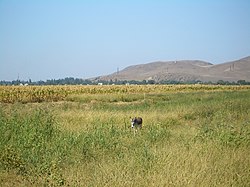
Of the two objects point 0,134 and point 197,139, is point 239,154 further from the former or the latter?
point 0,134

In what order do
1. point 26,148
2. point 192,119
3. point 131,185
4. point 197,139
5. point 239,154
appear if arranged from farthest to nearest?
point 192,119
point 197,139
point 26,148
point 239,154
point 131,185

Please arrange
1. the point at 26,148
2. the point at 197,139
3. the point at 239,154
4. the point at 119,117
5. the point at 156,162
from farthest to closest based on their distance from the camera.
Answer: the point at 119,117
the point at 197,139
the point at 26,148
the point at 239,154
the point at 156,162

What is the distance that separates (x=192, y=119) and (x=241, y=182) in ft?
39.8

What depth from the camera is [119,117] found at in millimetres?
15711

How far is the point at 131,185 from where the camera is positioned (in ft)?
17.2

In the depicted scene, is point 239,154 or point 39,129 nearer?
point 239,154

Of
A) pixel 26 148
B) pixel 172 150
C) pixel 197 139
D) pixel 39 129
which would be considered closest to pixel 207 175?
pixel 172 150

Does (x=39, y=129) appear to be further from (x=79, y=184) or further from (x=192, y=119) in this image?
(x=192, y=119)

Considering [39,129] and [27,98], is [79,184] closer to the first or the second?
[39,129]

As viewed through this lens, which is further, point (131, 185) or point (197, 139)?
point (197, 139)

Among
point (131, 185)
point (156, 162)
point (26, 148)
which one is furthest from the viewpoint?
point (26, 148)

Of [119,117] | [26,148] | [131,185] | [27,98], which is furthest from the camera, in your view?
[27,98]

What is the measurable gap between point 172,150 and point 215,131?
2.34m

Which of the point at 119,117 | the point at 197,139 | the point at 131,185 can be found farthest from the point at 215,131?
the point at 119,117
